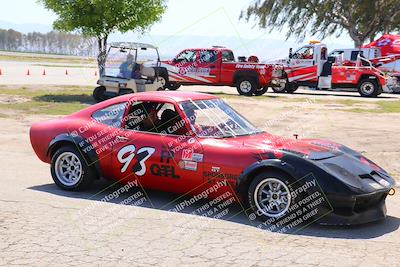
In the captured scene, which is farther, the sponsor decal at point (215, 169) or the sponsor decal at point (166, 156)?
the sponsor decal at point (166, 156)

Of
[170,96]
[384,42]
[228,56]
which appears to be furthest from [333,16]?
[170,96]

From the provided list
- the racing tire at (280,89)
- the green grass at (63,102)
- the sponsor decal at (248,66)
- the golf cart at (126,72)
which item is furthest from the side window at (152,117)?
the racing tire at (280,89)

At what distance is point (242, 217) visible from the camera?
6.01 m

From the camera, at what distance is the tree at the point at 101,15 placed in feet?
69.3

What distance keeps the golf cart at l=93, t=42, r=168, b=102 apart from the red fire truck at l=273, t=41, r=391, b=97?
352 inches

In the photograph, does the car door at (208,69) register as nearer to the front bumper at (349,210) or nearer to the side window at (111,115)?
the side window at (111,115)

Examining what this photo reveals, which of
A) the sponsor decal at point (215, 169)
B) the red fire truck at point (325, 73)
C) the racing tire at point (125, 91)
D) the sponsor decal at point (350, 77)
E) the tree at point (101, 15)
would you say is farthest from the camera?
the sponsor decal at point (350, 77)

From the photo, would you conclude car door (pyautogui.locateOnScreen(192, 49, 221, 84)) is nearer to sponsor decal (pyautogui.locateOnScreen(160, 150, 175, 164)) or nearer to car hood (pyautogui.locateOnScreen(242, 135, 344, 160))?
car hood (pyautogui.locateOnScreen(242, 135, 344, 160))

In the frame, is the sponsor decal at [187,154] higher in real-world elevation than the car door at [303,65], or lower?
lower

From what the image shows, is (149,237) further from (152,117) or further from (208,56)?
(208,56)

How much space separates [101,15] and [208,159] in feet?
53.7

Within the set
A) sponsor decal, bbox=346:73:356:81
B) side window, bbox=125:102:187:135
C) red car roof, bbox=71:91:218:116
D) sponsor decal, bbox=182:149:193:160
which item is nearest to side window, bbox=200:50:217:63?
sponsor decal, bbox=346:73:356:81

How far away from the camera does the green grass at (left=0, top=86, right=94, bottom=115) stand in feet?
55.5

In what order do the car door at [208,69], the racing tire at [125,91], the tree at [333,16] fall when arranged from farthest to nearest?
the tree at [333,16] < the car door at [208,69] < the racing tire at [125,91]
